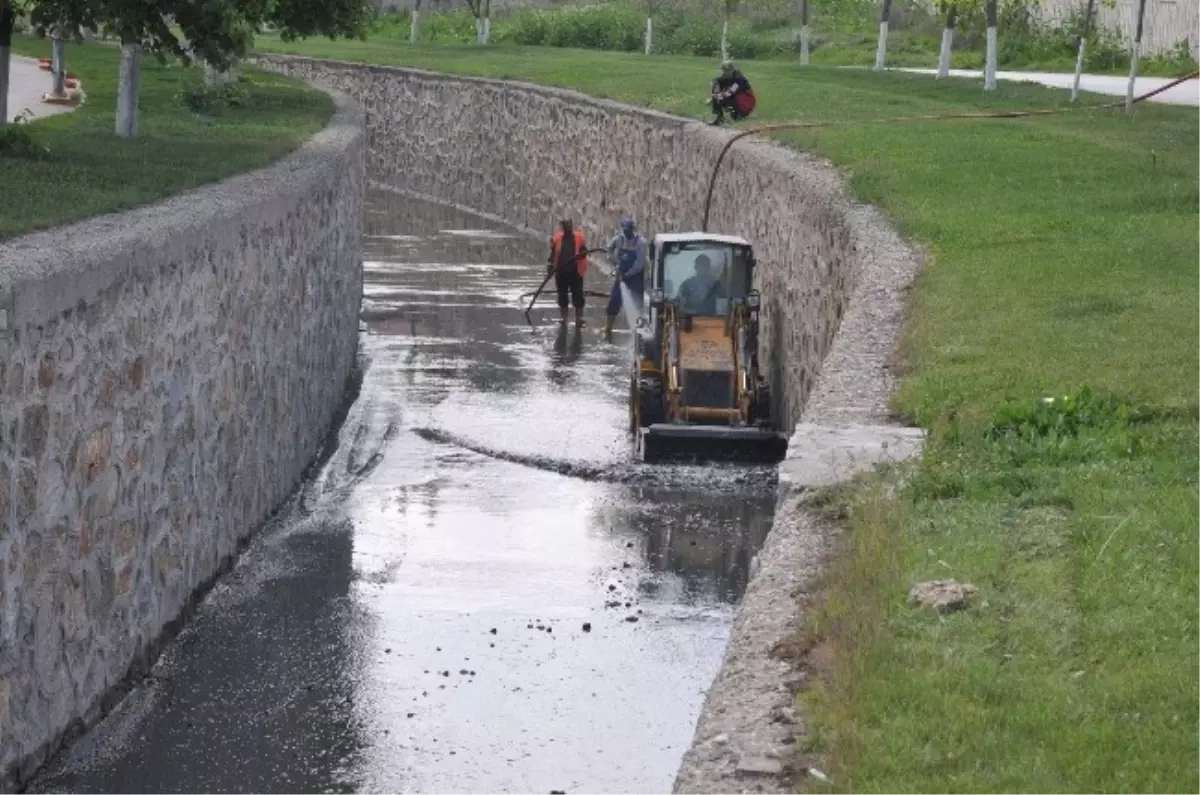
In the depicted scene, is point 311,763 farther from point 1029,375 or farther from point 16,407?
point 1029,375

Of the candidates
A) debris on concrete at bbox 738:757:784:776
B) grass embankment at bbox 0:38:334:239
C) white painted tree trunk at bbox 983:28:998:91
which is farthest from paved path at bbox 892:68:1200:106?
debris on concrete at bbox 738:757:784:776

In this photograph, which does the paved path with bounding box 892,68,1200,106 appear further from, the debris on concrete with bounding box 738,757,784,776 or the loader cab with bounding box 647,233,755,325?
the debris on concrete with bounding box 738,757,784,776

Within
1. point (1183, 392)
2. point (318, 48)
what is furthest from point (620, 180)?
point (1183, 392)

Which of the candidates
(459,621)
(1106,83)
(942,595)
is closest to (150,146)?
(459,621)

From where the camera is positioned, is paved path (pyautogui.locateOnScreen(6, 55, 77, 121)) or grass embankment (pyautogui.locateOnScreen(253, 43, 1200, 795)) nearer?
grass embankment (pyautogui.locateOnScreen(253, 43, 1200, 795))

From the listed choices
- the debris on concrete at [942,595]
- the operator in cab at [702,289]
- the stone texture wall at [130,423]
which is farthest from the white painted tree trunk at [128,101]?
the debris on concrete at [942,595]

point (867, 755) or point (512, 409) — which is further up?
point (867, 755)

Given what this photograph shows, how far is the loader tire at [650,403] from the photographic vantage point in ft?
67.5

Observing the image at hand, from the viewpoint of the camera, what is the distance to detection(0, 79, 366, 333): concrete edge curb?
10469 mm

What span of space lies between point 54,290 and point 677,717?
13.4 ft

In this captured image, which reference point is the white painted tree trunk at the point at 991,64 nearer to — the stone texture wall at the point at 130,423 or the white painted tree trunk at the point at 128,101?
the white painted tree trunk at the point at 128,101

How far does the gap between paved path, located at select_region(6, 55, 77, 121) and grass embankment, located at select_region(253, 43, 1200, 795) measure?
1354cm

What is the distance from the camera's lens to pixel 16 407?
33.9 feet

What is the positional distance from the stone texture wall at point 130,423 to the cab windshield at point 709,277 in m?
4.18
